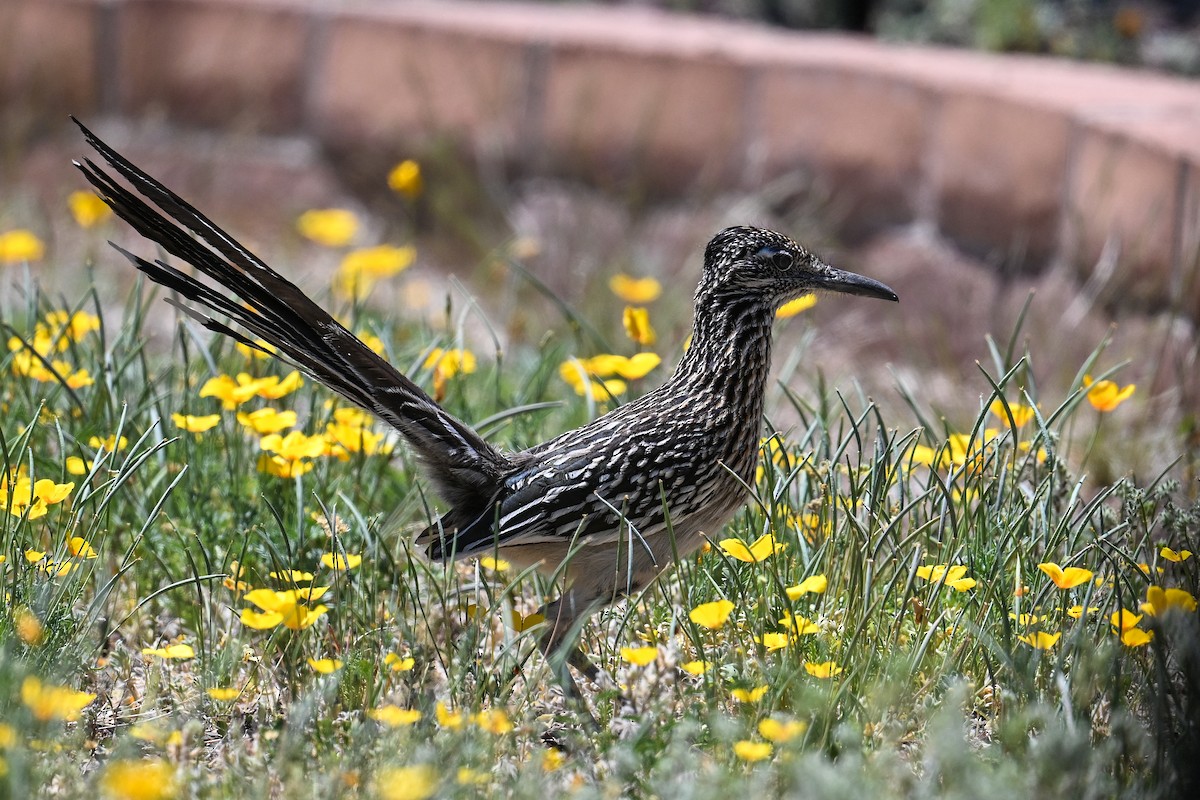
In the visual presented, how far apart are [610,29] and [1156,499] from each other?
14.1 feet

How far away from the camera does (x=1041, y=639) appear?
Answer: 8.77ft

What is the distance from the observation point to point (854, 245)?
248 inches

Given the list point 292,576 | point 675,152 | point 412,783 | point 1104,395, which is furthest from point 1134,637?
point 675,152

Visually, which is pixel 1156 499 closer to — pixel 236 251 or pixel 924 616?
pixel 924 616

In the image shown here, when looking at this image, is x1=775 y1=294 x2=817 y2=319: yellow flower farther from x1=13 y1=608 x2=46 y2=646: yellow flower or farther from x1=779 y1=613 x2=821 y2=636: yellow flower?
x1=13 y1=608 x2=46 y2=646: yellow flower

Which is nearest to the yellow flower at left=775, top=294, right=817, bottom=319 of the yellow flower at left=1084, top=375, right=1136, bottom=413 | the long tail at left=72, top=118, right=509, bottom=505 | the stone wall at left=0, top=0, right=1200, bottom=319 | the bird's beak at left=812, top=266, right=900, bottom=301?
the bird's beak at left=812, top=266, right=900, bottom=301

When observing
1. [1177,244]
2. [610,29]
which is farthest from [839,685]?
[610,29]

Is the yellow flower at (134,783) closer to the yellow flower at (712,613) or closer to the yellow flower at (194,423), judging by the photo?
the yellow flower at (712,613)

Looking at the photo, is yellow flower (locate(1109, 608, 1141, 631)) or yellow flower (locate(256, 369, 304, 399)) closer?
yellow flower (locate(1109, 608, 1141, 631))

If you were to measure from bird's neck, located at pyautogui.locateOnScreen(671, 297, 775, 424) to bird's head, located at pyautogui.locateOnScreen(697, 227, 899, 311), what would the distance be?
1.2 inches

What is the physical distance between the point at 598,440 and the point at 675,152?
3.65m

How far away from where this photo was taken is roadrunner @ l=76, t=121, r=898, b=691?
9.43 ft

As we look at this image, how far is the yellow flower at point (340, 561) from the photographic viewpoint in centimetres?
298

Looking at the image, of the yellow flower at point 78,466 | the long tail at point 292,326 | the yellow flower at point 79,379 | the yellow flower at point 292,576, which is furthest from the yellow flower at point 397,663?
the yellow flower at point 79,379
